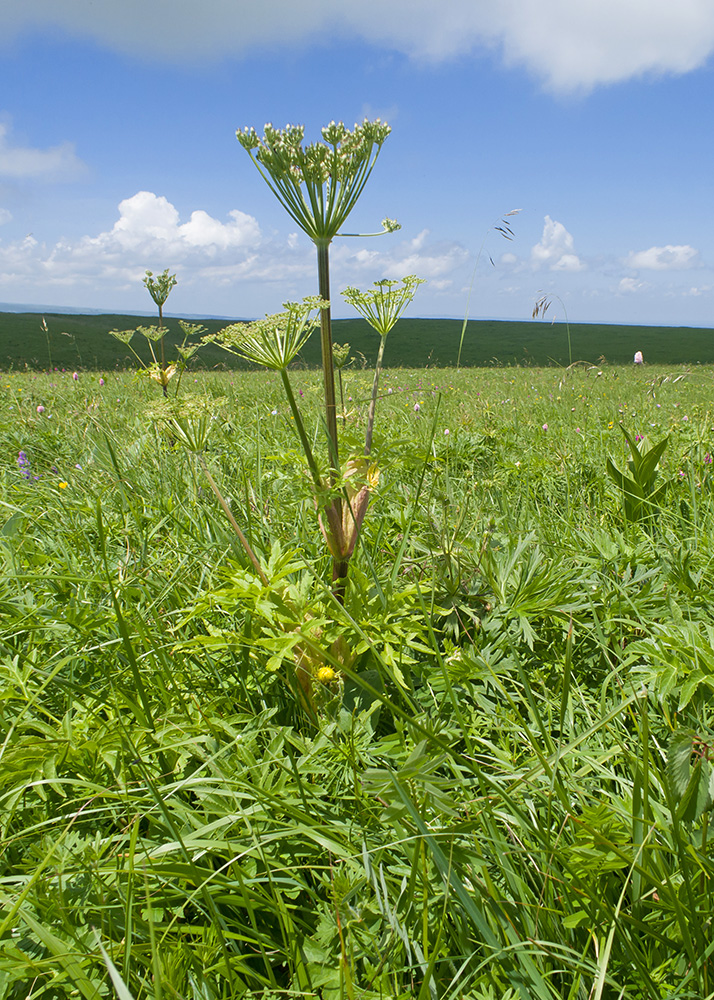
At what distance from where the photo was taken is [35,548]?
229 centimetres

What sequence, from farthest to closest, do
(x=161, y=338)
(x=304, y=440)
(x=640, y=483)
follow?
1. (x=161, y=338)
2. (x=640, y=483)
3. (x=304, y=440)

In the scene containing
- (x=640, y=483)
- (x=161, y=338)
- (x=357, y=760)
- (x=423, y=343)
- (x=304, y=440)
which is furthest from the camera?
(x=423, y=343)

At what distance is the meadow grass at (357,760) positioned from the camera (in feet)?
3.07

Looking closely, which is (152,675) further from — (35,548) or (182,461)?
(182,461)

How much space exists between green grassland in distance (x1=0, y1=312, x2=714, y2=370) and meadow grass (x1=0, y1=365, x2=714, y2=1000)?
73.3 ft

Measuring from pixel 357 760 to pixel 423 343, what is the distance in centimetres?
4614

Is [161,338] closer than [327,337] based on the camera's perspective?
No

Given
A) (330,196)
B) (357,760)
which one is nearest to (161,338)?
(330,196)

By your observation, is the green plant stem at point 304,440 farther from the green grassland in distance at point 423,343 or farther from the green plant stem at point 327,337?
the green grassland in distance at point 423,343

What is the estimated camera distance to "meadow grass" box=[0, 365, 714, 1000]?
3.07 feet

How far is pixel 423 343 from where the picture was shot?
4516 cm

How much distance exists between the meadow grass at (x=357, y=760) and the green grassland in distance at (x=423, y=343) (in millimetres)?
22338

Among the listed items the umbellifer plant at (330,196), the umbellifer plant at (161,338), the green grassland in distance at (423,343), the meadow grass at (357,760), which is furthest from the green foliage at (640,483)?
the green grassland in distance at (423,343)

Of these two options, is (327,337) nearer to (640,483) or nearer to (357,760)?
(357,760)
